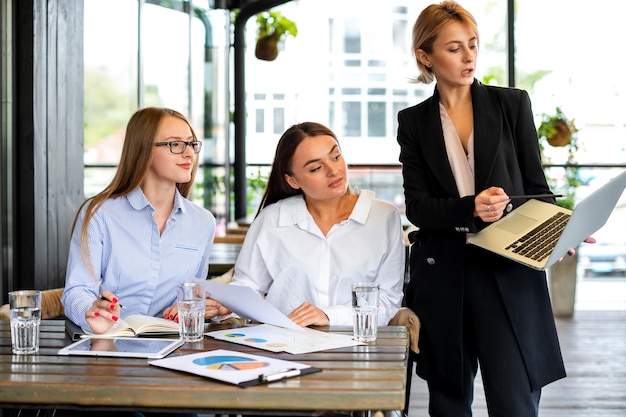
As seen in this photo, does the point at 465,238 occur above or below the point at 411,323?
above

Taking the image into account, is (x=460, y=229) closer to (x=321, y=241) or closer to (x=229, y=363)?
(x=321, y=241)

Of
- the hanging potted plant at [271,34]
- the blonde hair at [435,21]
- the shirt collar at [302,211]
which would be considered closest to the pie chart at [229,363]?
the shirt collar at [302,211]

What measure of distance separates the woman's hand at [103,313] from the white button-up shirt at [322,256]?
516 millimetres

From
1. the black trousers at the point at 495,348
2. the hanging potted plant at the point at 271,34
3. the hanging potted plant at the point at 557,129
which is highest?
the hanging potted plant at the point at 271,34

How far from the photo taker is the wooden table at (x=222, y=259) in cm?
329

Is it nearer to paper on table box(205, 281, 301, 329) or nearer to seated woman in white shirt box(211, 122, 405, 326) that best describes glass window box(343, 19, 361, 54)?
seated woman in white shirt box(211, 122, 405, 326)

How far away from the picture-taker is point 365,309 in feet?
5.91

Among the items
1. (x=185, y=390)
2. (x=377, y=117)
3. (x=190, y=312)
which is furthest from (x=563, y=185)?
(x=185, y=390)

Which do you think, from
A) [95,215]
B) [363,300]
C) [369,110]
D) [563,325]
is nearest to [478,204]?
[363,300]

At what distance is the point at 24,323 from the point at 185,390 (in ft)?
1.55

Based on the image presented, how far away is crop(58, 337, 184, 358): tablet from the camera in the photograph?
1.66m

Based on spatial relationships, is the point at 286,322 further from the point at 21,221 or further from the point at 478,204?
the point at 21,221

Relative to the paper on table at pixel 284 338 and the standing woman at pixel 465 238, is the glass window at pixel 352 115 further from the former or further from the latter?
the paper on table at pixel 284 338

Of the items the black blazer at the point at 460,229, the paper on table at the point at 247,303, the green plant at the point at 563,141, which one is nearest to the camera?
the paper on table at the point at 247,303
